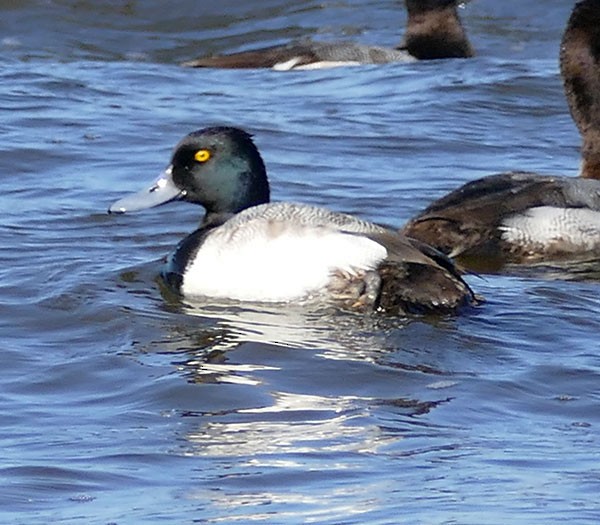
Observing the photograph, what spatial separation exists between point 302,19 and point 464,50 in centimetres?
327

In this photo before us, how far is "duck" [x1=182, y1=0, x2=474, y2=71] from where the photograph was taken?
1656cm

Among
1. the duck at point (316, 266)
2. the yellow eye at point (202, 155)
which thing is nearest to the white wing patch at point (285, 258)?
the duck at point (316, 266)

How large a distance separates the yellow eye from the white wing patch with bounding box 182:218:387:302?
787 millimetres

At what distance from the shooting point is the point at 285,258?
24.8ft

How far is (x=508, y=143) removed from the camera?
12727 mm

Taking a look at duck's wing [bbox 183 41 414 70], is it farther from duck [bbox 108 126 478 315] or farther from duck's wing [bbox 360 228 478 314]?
duck's wing [bbox 360 228 478 314]

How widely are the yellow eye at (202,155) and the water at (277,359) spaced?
1.94 ft

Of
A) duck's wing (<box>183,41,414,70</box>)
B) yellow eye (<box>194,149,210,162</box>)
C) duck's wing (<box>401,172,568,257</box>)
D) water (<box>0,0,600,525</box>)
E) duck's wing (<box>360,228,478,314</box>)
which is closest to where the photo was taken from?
water (<box>0,0,600,525</box>)

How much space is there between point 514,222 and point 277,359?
2766 mm

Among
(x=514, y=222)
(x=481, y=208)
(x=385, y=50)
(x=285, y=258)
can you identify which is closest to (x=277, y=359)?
(x=285, y=258)

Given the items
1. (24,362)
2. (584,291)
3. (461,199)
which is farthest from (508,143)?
(24,362)

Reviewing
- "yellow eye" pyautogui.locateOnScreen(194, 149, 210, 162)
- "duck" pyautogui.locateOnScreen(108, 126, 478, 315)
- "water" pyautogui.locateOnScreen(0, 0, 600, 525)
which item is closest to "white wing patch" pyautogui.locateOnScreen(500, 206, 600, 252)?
"water" pyautogui.locateOnScreen(0, 0, 600, 525)

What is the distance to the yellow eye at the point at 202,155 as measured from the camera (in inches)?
330

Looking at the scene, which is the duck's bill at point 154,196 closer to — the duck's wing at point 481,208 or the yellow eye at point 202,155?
the yellow eye at point 202,155
